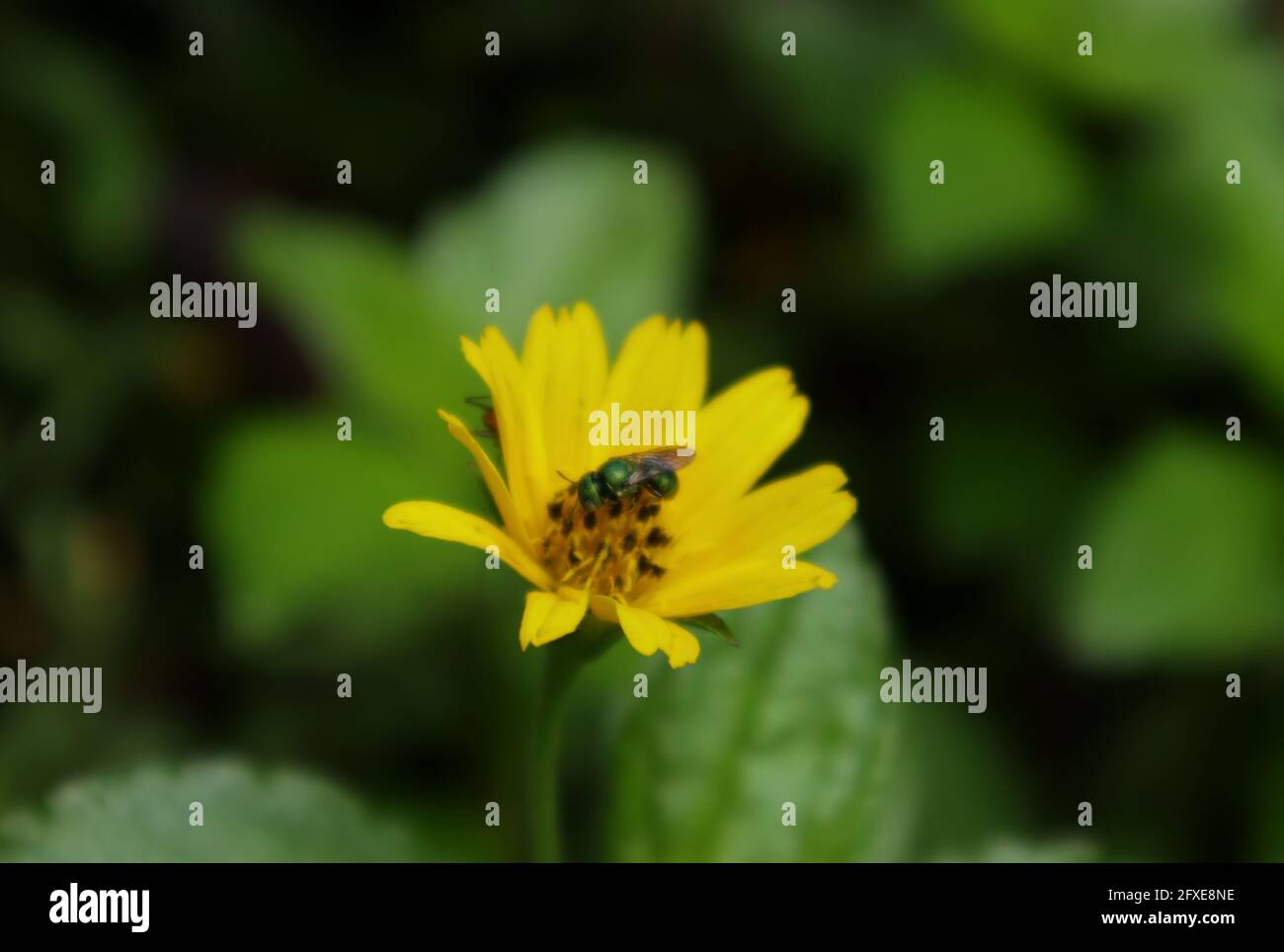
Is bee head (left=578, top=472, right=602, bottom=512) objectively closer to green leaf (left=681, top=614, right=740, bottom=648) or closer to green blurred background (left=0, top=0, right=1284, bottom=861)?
green leaf (left=681, top=614, right=740, bottom=648)

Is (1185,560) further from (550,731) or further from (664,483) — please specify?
(550,731)

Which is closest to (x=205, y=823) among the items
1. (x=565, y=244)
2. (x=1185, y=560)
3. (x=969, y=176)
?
(x=565, y=244)
